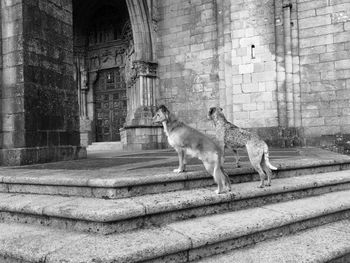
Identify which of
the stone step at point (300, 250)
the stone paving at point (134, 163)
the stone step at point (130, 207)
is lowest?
the stone step at point (300, 250)

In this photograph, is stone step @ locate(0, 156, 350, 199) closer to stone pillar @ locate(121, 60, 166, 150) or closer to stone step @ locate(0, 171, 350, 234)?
stone step @ locate(0, 171, 350, 234)

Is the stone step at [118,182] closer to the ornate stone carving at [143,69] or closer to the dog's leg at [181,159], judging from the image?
the dog's leg at [181,159]

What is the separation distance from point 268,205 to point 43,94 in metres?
4.83

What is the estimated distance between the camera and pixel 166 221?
2.95 metres

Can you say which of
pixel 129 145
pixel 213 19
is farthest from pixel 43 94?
pixel 213 19

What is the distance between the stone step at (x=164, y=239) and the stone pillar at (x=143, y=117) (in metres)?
9.13

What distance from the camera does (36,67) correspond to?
658cm

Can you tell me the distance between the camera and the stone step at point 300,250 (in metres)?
2.65

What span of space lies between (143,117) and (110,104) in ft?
13.0

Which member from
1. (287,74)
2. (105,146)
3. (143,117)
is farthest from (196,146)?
(105,146)

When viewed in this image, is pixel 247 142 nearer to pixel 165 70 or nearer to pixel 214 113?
pixel 214 113

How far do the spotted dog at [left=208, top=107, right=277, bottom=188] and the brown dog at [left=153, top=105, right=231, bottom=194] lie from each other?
0.48m

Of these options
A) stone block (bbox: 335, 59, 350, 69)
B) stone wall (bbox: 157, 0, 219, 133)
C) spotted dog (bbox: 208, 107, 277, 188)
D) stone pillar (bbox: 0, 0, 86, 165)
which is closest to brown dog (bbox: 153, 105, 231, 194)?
spotted dog (bbox: 208, 107, 277, 188)

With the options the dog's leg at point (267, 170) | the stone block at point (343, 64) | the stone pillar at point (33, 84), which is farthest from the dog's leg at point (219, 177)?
the stone block at point (343, 64)
